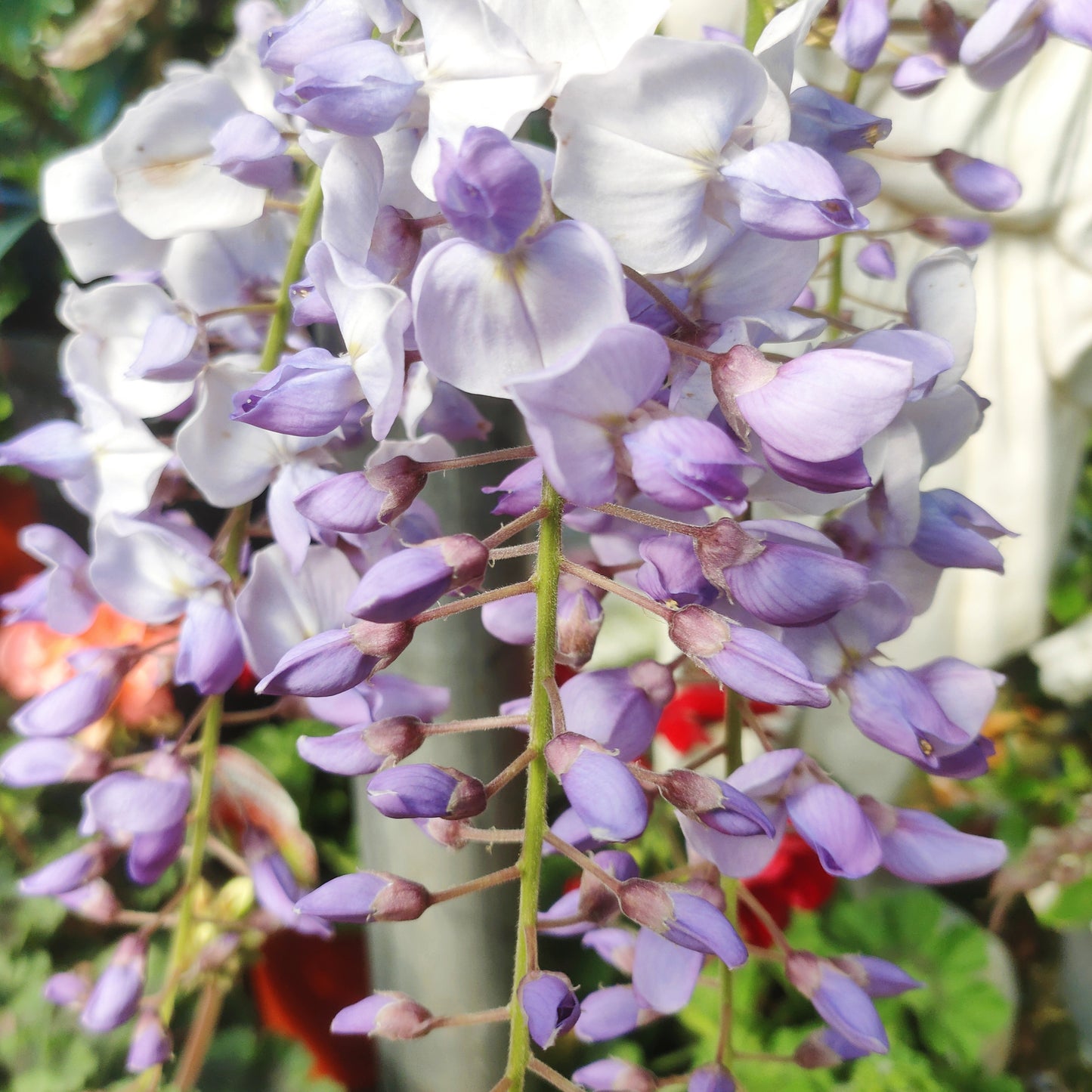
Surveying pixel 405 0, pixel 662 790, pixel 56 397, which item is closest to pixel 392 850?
pixel 662 790

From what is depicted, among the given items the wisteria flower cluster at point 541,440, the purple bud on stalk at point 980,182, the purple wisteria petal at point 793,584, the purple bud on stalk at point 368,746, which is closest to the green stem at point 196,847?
the wisteria flower cluster at point 541,440

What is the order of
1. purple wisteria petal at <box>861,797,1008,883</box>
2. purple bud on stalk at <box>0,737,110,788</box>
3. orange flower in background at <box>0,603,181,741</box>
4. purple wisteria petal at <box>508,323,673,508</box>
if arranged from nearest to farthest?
purple wisteria petal at <box>508,323,673,508</box>, purple wisteria petal at <box>861,797,1008,883</box>, purple bud on stalk at <box>0,737,110,788</box>, orange flower in background at <box>0,603,181,741</box>

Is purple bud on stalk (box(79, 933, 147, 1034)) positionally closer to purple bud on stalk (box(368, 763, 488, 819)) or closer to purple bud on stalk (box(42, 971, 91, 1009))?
purple bud on stalk (box(42, 971, 91, 1009))

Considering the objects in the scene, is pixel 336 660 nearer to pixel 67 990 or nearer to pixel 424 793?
→ pixel 424 793

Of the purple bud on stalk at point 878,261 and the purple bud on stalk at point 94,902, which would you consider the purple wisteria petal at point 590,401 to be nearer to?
the purple bud on stalk at point 878,261

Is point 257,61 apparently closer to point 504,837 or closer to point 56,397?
point 504,837

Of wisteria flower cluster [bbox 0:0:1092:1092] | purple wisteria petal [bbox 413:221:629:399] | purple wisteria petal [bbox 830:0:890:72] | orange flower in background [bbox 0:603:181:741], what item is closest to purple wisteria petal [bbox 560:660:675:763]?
wisteria flower cluster [bbox 0:0:1092:1092]
